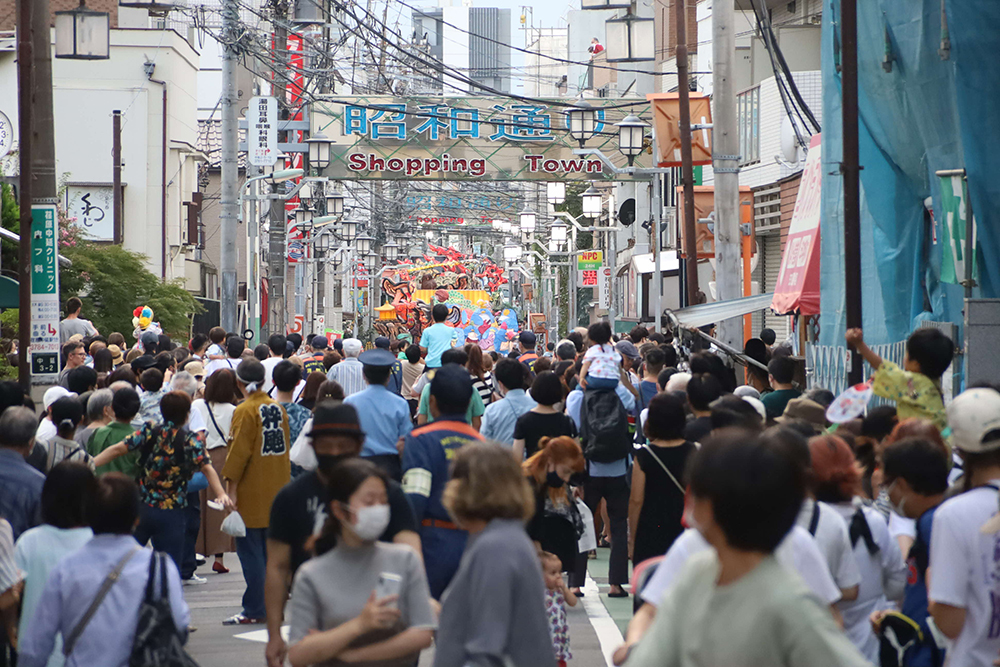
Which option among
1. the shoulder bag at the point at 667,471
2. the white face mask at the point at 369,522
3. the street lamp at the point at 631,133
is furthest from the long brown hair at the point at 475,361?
the street lamp at the point at 631,133

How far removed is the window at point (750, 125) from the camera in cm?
2552

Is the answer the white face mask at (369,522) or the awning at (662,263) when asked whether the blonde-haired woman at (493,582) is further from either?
the awning at (662,263)

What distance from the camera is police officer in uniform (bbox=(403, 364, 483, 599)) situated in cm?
644

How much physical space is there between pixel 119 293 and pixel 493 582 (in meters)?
23.5

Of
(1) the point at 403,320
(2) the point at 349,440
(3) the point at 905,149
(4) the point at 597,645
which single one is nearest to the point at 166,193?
(1) the point at 403,320

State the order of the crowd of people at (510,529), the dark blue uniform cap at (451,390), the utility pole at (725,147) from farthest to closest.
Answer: the utility pole at (725,147), the dark blue uniform cap at (451,390), the crowd of people at (510,529)

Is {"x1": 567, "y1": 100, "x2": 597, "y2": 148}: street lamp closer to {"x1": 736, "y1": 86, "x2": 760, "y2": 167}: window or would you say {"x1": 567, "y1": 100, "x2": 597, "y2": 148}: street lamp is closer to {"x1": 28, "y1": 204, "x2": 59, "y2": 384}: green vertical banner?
{"x1": 736, "y1": 86, "x2": 760, "y2": 167}: window

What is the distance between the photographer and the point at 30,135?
11.7 metres

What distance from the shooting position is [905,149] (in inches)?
478

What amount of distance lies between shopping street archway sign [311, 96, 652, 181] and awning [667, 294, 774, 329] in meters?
17.4

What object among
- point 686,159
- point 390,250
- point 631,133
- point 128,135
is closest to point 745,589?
point 686,159

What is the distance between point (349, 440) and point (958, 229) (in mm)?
6485

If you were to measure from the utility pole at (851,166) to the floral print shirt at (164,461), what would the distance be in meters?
5.28

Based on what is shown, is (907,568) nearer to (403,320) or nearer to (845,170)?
(845,170)
